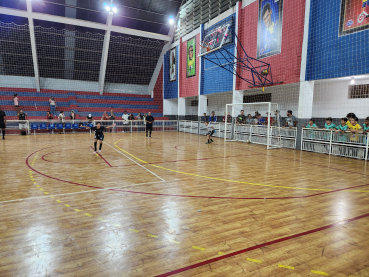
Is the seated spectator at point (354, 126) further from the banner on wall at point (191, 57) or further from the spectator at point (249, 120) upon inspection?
the banner on wall at point (191, 57)

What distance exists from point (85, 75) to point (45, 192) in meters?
20.7

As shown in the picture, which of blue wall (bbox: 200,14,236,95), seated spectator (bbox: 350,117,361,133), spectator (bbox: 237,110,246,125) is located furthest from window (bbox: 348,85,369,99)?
blue wall (bbox: 200,14,236,95)

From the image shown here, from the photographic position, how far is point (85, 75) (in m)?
22.6

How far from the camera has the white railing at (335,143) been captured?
8.21m

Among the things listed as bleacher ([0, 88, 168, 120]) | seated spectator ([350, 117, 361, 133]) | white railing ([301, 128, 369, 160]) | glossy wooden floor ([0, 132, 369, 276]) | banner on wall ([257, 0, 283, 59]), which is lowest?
glossy wooden floor ([0, 132, 369, 276])

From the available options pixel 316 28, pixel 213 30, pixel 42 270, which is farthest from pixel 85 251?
pixel 213 30

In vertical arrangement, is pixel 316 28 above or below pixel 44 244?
above

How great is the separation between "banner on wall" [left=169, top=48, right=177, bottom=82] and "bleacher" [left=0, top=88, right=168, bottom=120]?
3814mm

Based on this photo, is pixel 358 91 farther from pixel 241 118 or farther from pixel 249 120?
pixel 241 118

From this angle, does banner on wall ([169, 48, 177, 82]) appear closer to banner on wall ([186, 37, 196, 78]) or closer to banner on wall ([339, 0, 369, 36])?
banner on wall ([186, 37, 196, 78])

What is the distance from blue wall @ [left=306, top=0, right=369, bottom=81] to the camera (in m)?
8.30

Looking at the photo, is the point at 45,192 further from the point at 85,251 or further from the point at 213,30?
the point at 213,30

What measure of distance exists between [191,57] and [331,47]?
11.3 meters

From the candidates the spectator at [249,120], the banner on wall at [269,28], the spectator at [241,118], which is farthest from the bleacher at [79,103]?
the banner on wall at [269,28]
